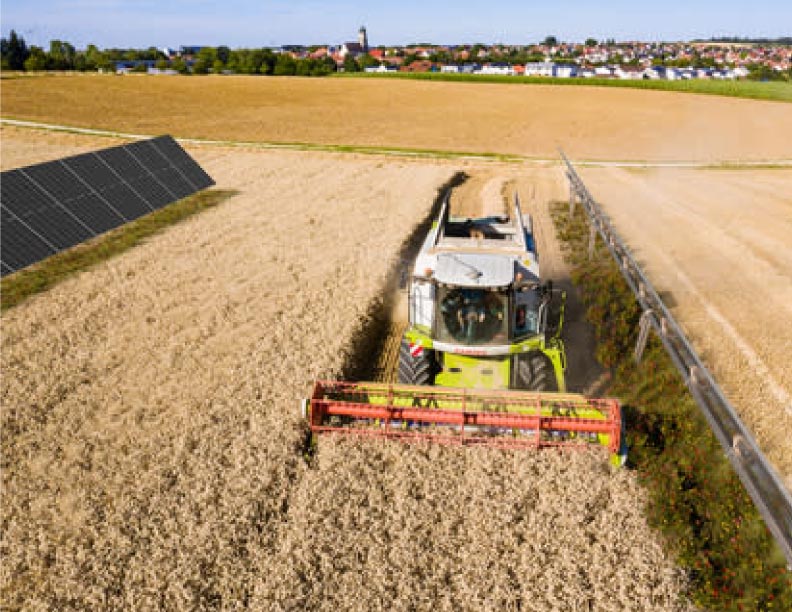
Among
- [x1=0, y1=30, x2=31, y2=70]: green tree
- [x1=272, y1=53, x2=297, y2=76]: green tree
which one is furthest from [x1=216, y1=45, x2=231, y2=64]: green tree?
[x1=0, y1=30, x2=31, y2=70]: green tree

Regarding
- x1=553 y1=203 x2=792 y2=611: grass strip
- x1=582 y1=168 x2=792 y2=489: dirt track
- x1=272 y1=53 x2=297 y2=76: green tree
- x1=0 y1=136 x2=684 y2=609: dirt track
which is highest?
x1=272 y1=53 x2=297 y2=76: green tree

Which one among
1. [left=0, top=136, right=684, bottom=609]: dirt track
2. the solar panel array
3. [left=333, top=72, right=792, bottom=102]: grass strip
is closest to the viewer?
[left=0, top=136, right=684, bottom=609]: dirt track

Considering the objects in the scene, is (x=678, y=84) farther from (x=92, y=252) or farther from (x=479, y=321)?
(x=479, y=321)

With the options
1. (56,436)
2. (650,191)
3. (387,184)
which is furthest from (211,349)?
(650,191)


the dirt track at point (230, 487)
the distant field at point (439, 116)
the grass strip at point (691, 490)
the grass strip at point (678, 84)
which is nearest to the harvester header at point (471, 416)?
the dirt track at point (230, 487)

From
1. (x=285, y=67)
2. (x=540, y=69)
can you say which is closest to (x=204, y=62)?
(x=285, y=67)

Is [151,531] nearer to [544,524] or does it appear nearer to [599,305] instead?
[544,524]

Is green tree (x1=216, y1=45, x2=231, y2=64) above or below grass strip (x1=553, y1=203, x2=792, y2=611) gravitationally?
above

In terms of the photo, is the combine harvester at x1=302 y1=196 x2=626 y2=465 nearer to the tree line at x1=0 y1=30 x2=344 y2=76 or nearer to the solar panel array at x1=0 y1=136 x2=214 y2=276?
the solar panel array at x1=0 y1=136 x2=214 y2=276
